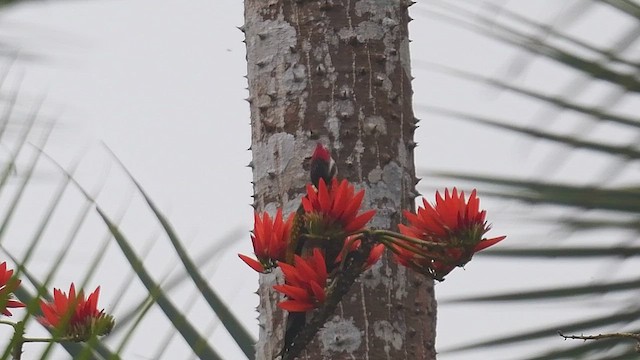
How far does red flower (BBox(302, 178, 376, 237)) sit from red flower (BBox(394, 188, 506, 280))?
0.06 meters

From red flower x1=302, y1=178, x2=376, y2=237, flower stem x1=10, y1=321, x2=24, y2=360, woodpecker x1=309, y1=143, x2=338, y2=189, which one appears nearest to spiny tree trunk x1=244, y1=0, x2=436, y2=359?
woodpecker x1=309, y1=143, x2=338, y2=189

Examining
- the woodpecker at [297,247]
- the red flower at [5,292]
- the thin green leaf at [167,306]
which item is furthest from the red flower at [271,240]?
the thin green leaf at [167,306]

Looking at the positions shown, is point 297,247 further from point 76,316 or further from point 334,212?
point 76,316

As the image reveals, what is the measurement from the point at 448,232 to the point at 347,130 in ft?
1.40

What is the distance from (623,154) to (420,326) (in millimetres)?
801

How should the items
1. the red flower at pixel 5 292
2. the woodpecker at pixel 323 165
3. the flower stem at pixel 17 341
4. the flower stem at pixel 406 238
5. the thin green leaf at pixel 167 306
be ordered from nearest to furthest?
the flower stem at pixel 17 341 → the red flower at pixel 5 292 → the flower stem at pixel 406 238 → the woodpecker at pixel 323 165 → the thin green leaf at pixel 167 306

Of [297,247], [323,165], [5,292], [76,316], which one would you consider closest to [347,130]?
[323,165]

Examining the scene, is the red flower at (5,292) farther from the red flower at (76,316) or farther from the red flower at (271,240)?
the red flower at (271,240)

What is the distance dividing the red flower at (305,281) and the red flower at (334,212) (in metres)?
0.03

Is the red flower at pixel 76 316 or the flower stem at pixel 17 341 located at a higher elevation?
the red flower at pixel 76 316

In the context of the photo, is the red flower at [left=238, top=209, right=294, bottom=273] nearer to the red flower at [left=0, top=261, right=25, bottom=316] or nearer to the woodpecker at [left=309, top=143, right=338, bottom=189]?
the woodpecker at [left=309, top=143, right=338, bottom=189]

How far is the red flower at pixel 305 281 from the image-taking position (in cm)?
108

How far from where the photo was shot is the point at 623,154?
6.93ft

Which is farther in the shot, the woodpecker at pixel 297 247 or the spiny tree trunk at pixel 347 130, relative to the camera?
the spiny tree trunk at pixel 347 130
